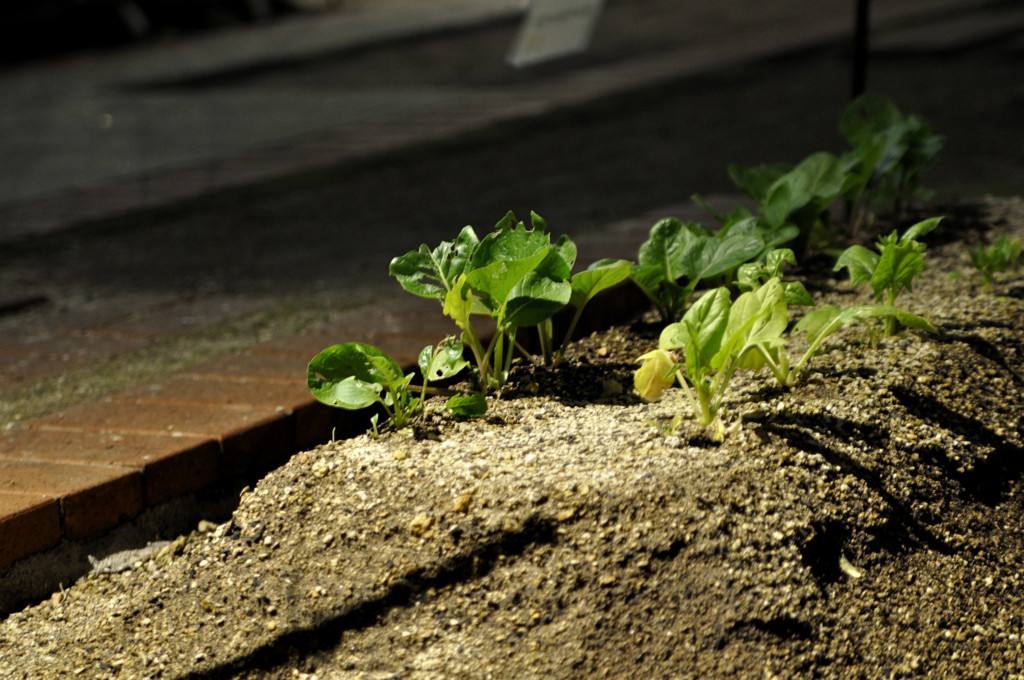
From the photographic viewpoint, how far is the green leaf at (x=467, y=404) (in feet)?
4.95

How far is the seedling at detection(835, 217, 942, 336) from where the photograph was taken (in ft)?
5.35

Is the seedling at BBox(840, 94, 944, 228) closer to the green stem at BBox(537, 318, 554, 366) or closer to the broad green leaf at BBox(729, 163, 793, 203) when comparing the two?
the broad green leaf at BBox(729, 163, 793, 203)

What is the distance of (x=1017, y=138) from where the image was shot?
163 inches

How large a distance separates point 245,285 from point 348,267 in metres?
0.28

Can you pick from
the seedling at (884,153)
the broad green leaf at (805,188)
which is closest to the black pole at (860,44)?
the seedling at (884,153)

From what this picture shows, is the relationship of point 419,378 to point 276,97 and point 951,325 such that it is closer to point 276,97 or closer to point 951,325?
point 951,325

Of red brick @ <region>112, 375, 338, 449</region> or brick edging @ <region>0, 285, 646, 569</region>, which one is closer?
brick edging @ <region>0, 285, 646, 569</region>

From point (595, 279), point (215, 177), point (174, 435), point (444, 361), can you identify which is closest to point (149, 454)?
point (174, 435)

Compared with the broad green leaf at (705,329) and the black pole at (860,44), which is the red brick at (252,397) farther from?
the black pole at (860,44)

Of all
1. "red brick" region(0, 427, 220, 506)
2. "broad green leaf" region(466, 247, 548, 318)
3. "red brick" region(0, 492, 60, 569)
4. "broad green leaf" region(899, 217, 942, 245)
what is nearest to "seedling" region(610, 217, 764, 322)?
"broad green leaf" region(899, 217, 942, 245)

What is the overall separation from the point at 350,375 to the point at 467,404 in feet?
0.55

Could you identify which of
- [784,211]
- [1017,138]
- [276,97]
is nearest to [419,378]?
[784,211]

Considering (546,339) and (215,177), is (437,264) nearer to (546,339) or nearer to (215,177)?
(546,339)

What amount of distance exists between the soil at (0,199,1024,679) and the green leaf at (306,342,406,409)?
0.07m
